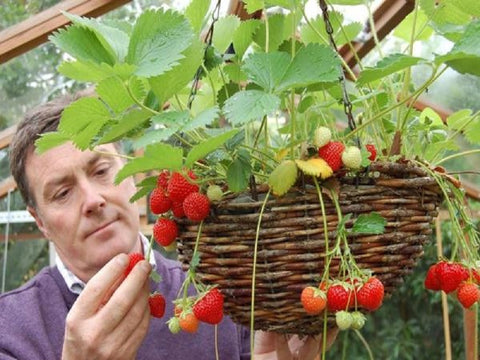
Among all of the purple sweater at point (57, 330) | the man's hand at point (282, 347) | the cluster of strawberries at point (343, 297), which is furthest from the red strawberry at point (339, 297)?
the purple sweater at point (57, 330)

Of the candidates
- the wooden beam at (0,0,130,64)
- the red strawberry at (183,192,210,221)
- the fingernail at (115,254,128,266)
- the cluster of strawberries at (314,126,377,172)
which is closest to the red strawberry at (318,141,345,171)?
the cluster of strawberries at (314,126,377,172)

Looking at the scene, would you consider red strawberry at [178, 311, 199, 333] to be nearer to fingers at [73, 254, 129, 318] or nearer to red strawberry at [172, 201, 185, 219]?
red strawberry at [172, 201, 185, 219]

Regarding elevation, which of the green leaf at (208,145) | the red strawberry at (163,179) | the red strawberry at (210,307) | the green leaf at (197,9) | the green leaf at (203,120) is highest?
the green leaf at (197,9)

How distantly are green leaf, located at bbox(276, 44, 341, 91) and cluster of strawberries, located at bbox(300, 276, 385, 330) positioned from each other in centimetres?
16

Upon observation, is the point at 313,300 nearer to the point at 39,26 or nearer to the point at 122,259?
the point at 122,259

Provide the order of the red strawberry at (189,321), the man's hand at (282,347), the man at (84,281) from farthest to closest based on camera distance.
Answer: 1. the man's hand at (282,347)
2. the man at (84,281)
3. the red strawberry at (189,321)

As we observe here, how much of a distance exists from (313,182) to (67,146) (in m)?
0.69

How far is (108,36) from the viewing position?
0.53 m

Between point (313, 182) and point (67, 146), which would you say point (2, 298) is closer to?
point (67, 146)

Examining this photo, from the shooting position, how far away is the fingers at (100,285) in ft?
2.55

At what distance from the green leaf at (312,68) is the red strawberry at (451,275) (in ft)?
0.72

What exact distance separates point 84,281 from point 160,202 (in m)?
0.72

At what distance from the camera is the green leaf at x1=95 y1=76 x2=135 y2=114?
51 centimetres

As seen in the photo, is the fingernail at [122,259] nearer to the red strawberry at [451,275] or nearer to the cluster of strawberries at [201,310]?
the cluster of strawberries at [201,310]
